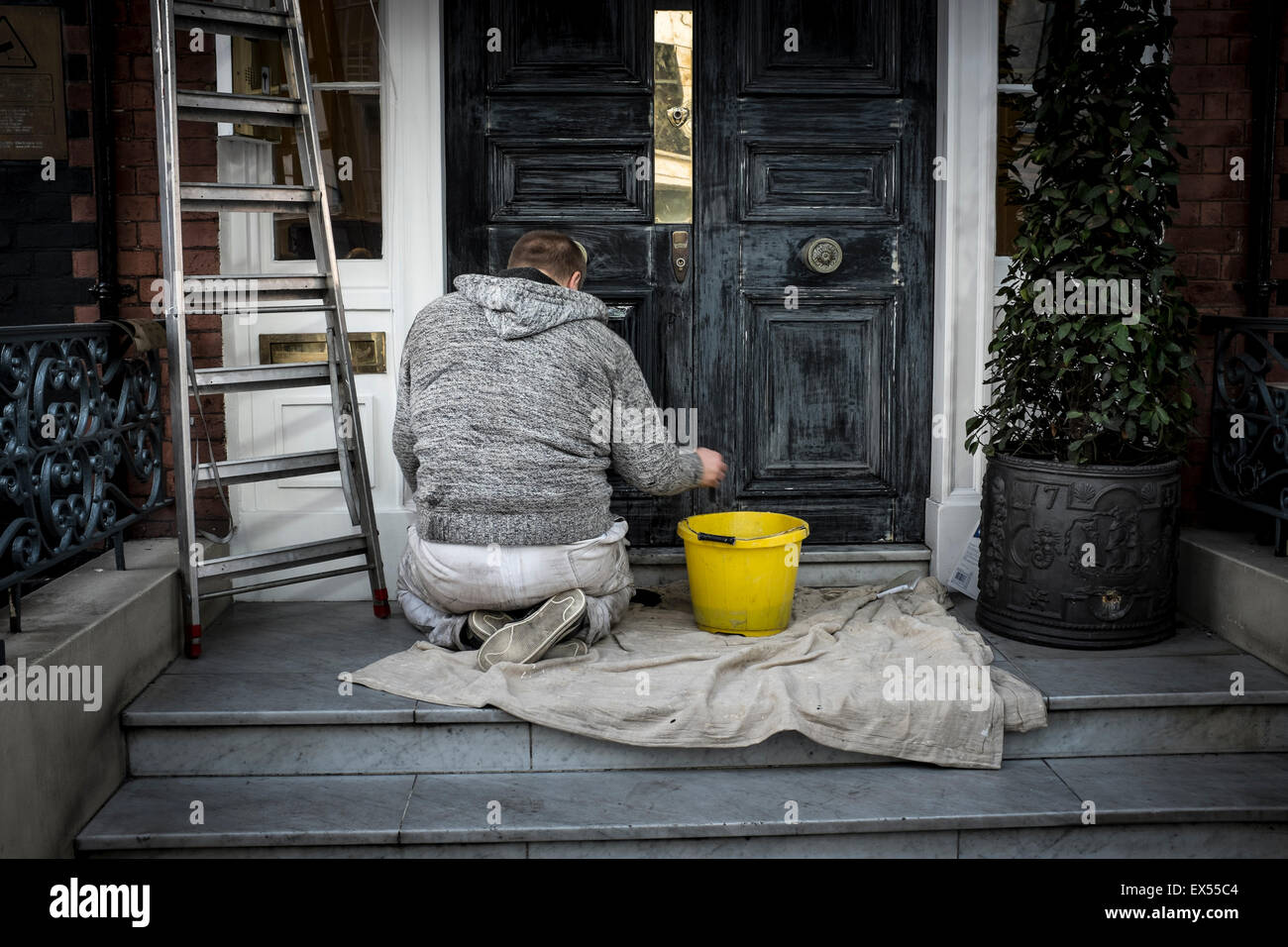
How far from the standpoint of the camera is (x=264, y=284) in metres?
3.84

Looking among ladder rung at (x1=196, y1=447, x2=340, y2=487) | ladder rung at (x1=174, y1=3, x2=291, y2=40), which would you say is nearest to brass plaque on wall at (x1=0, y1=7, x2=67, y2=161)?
ladder rung at (x1=174, y1=3, x2=291, y2=40)

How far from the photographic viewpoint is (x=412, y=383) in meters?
3.72

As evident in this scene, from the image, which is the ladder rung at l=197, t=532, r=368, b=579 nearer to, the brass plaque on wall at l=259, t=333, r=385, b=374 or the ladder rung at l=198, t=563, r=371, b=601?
the ladder rung at l=198, t=563, r=371, b=601

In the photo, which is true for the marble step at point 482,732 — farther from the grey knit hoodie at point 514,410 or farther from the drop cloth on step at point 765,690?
the grey knit hoodie at point 514,410

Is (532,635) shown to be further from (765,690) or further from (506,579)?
(765,690)

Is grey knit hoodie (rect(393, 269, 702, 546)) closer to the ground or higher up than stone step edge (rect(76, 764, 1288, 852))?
higher up

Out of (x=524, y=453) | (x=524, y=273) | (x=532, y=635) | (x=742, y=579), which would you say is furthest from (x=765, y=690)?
(x=524, y=273)

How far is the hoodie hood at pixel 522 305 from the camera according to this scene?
351 cm

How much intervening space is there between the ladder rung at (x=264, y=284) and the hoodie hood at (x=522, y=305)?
717mm

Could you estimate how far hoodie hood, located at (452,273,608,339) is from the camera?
11.5 feet

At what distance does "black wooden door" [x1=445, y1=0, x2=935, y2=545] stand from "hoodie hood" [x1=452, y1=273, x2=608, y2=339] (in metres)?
0.90

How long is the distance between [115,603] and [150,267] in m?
1.46

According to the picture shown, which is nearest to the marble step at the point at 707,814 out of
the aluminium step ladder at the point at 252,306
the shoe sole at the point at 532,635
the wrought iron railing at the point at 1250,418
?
the shoe sole at the point at 532,635

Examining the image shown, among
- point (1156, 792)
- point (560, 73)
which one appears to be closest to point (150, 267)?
point (560, 73)
